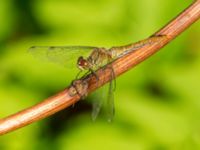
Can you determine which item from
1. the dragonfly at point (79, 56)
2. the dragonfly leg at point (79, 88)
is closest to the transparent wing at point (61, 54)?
the dragonfly at point (79, 56)

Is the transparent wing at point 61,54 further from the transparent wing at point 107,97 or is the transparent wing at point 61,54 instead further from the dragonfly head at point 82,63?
the transparent wing at point 107,97

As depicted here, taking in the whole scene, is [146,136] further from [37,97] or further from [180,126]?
[37,97]

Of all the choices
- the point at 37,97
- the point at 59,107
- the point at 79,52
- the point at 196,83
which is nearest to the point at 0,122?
the point at 59,107

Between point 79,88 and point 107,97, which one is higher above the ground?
point 107,97

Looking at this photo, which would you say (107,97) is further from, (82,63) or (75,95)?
(75,95)

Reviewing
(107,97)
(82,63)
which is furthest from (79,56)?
(107,97)

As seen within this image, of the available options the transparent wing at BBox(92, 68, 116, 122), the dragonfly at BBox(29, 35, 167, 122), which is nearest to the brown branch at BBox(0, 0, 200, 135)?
the dragonfly at BBox(29, 35, 167, 122)
